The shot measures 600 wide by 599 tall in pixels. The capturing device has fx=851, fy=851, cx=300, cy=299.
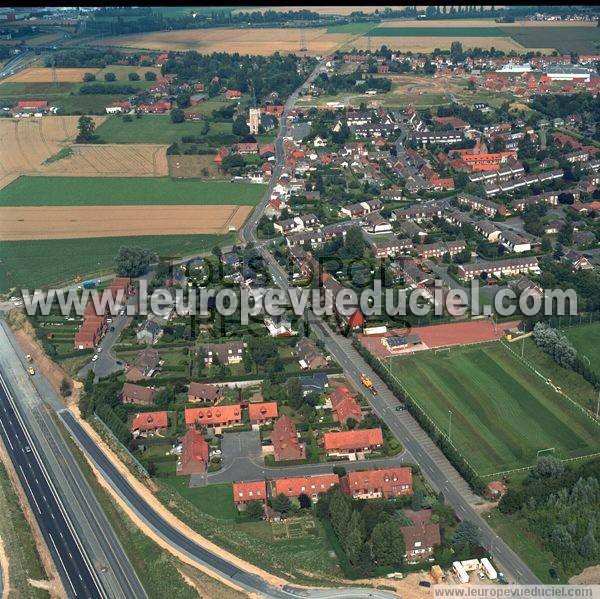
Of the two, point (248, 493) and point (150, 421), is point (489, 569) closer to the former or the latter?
point (248, 493)

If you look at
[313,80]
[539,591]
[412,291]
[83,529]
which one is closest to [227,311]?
[412,291]

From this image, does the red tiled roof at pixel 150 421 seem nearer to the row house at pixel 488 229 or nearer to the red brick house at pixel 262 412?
the red brick house at pixel 262 412

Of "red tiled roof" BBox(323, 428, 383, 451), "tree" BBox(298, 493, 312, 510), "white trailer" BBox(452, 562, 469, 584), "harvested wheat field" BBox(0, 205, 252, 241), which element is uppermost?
"harvested wheat field" BBox(0, 205, 252, 241)

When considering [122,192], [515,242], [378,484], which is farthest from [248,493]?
[122,192]

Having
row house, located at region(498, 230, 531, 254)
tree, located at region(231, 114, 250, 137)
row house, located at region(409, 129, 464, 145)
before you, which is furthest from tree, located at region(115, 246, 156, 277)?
row house, located at region(409, 129, 464, 145)

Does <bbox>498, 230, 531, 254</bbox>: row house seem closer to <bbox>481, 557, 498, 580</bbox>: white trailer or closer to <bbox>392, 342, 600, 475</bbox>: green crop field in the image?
<bbox>392, 342, 600, 475</bbox>: green crop field

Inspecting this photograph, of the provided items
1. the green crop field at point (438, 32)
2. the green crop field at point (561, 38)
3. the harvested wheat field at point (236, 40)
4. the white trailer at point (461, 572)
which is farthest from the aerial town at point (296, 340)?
the green crop field at point (438, 32)
